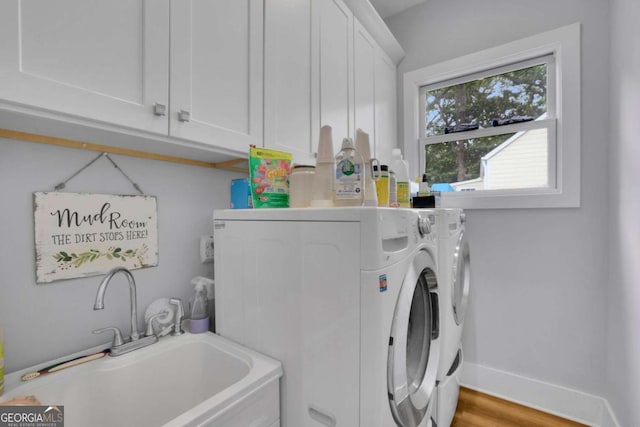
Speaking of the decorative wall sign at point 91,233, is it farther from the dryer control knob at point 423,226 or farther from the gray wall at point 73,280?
the dryer control knob at point 423,226

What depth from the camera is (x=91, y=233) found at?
105cm

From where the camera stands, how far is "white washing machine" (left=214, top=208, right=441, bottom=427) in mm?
772

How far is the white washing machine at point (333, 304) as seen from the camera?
77cm

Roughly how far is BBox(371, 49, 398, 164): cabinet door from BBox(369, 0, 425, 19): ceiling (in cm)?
47

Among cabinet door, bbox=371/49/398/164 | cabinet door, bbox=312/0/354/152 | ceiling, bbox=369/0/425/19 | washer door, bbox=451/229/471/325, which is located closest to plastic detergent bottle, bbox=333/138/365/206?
cabinet door, bbox=312/0/354/152

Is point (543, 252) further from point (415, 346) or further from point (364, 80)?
point (364, 80)

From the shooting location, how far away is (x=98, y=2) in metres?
0.77

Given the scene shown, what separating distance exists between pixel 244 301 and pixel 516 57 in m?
2.44

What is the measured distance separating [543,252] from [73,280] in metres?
2.58

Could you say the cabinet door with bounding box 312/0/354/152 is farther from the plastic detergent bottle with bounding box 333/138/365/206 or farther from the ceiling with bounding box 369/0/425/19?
the ceiling with bounding box 369/0/425/19

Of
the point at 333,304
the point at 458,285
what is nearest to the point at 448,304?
the point at 458,285

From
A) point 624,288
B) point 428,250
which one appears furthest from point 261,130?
point 624,288

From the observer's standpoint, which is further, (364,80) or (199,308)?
(364,80)

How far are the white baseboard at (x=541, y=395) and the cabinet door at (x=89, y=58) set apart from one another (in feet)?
8.37
